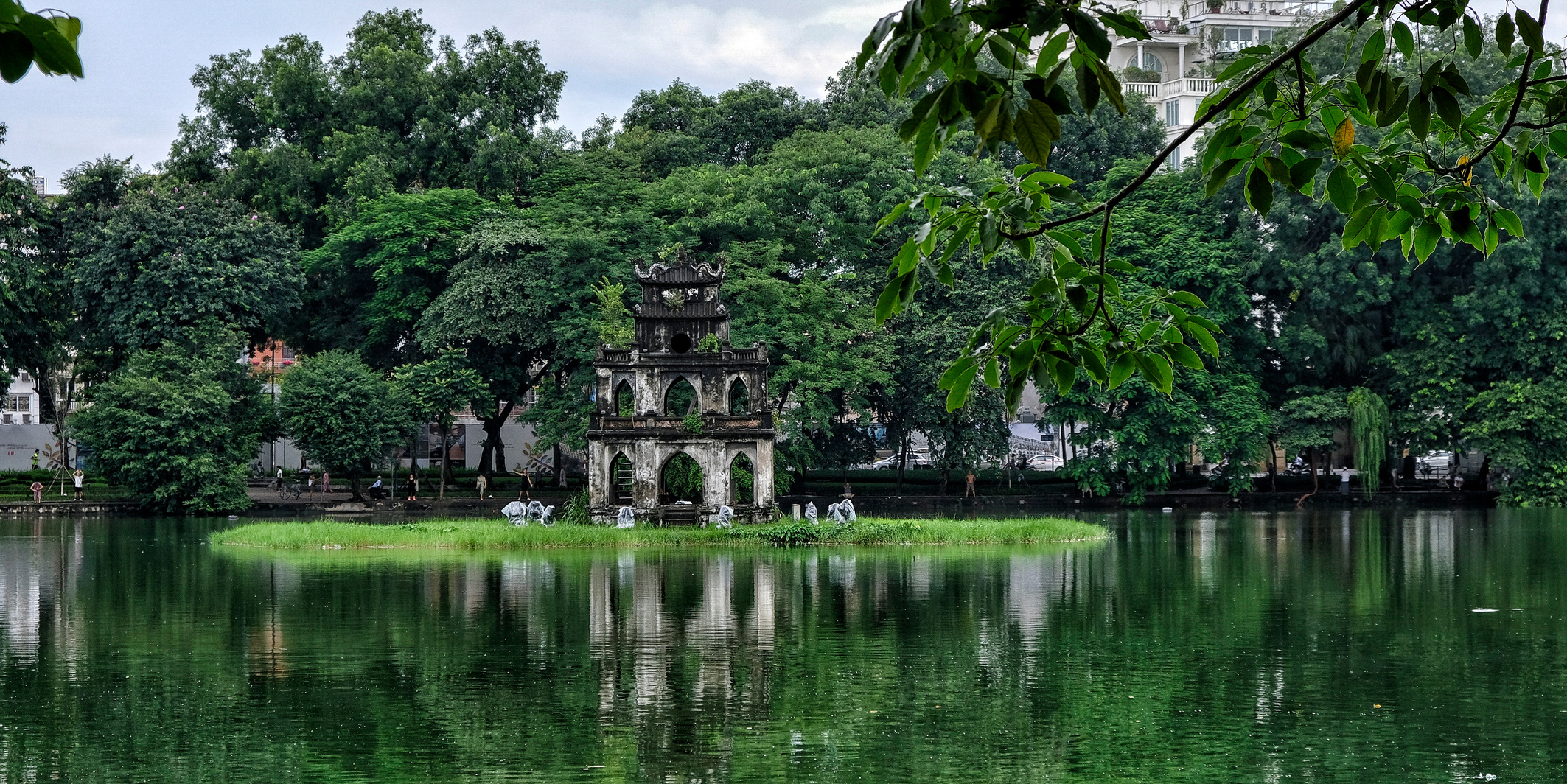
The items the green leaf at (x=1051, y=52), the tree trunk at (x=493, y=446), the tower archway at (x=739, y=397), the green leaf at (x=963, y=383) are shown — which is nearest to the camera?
the green leaf at (x=1051, y=52)

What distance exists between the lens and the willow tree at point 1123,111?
3617 millimetres

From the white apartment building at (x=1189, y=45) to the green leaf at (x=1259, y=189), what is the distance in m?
57.2

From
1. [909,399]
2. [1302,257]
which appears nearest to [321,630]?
[909,399]

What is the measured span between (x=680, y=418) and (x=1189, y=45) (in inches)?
1593

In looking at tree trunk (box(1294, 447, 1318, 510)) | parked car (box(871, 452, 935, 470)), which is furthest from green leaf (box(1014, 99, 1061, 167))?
parked car (box(871, 452, 935, 470))

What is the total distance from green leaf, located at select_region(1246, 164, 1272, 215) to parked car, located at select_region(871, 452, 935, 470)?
159 ft

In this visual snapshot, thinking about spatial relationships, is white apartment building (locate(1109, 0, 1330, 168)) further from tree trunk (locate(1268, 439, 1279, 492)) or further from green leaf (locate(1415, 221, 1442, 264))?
green leaf (locate(1415, 221, 1442, 264))

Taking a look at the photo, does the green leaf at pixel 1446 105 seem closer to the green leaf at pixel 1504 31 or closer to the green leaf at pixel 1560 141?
the green leaf at pixel 1504 31

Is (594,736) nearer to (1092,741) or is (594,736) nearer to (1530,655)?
(1092,741)

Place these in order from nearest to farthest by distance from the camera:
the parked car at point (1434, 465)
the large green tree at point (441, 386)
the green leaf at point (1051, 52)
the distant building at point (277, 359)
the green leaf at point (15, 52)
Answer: the green leaf at point (15, 52) → the green leaf at point (1051, 52) → the large green tree at point (441, 386) → the parked car at point (1434, 465) → the distant building at point (277, 359)

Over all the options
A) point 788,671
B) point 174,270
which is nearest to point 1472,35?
point 788,671

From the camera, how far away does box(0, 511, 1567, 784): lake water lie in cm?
1107

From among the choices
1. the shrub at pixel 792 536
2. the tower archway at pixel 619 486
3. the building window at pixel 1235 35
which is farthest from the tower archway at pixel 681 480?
the building window at pixel 1235 35

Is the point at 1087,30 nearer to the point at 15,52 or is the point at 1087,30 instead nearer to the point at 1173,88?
the point at 15,52
